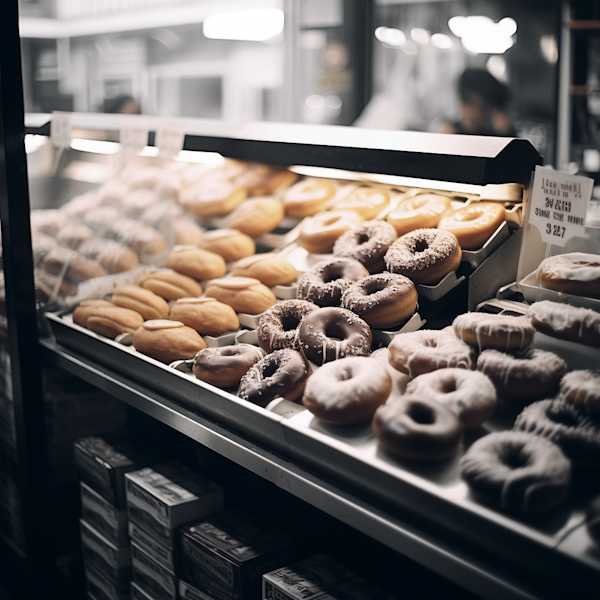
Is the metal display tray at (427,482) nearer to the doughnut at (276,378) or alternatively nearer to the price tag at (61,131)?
the doughnut at (276,378)

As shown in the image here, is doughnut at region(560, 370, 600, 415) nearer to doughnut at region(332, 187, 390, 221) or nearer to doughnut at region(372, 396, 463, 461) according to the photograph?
doughnut at region(372, 396, 463, 461)

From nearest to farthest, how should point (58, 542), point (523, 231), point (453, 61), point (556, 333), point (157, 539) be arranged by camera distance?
point (556, 333), point (523, 231), point (157, 539), point (58, 542), point (453, 61)

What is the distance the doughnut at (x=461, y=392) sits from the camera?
1242 mm

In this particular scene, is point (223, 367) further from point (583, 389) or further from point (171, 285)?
point (583, 389)

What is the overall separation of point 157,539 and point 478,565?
1170 millimetres

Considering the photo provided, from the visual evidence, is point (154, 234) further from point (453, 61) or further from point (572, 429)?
point (453, 61)

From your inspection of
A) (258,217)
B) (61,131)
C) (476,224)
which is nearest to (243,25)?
(61,131)

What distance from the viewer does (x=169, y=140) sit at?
8.06ft

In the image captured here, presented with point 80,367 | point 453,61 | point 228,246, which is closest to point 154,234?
point 228,246

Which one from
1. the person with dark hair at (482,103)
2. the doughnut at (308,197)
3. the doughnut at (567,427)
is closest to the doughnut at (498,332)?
the doughnut at (567,427)

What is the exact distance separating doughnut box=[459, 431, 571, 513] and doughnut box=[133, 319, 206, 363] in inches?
35.6

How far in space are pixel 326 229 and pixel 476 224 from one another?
0.54m

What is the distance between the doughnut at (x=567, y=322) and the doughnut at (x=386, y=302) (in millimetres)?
320

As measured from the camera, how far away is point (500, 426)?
→ 1.30 m
